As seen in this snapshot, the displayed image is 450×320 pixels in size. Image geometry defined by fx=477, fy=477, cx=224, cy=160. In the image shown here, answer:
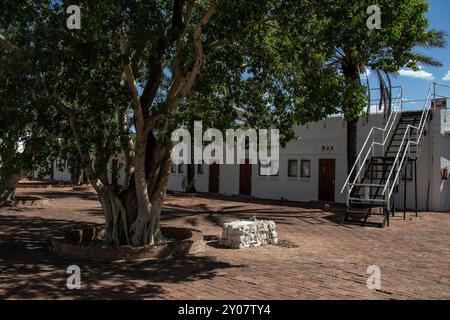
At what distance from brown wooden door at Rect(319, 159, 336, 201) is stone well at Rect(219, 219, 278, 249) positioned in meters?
12.3

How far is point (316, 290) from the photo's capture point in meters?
6.73

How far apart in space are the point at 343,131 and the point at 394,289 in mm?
15665

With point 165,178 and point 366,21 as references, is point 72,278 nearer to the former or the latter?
point 165,178

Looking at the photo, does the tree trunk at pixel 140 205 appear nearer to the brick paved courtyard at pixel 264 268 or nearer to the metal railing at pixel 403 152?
the brick paved courtyard at pixel 264 268

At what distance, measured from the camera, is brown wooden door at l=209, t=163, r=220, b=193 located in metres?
29.0

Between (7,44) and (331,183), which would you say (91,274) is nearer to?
(7,44)

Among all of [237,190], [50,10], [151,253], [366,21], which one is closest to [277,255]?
[151,253]

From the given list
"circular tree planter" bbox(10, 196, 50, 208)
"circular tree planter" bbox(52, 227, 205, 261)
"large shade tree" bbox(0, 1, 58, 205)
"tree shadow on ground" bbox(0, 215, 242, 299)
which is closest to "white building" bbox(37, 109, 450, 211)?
"circular tree planter" bbox(10, 196, 50, 208)

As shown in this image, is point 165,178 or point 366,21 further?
point 165,178

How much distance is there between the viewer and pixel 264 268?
8.18m

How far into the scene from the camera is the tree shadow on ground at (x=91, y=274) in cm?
642

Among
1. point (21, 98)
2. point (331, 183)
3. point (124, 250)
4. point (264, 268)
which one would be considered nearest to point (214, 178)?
point (331, 183)

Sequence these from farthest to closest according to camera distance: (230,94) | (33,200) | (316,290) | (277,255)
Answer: (33,200) < (230,94) < (277,255) < (316,290)

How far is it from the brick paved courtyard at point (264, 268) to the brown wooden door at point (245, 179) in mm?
12712
